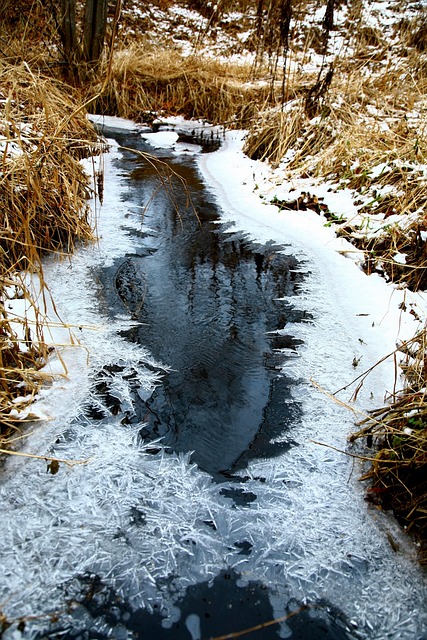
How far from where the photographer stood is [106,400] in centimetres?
183

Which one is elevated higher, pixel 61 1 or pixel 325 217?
pixel 61 1

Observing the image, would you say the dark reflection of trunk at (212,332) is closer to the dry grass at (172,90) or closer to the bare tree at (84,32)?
the dry grass at (172,90)

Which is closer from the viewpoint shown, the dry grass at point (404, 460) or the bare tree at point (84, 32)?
the dry grass at point (404, 460)

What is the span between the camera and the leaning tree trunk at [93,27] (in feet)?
22.1

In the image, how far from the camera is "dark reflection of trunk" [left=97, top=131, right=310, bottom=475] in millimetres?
1711

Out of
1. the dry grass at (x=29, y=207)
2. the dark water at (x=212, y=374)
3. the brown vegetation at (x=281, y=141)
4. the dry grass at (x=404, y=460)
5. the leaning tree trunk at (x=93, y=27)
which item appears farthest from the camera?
the leaning tree trunk at (x=93, y=27)

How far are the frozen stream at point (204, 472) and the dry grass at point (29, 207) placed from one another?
13cm

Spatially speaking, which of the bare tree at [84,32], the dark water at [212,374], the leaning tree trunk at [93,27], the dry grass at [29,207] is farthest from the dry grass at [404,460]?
the leaning tree trunk at [93,27]

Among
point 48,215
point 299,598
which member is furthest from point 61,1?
point 299,598

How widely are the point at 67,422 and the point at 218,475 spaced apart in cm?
61

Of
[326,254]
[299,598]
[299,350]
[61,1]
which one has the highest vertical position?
[61,1]

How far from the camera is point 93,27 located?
674 centimetres

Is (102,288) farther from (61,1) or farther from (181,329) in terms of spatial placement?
(61,1)

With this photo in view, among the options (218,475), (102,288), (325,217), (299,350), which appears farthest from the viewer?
(325,217)
